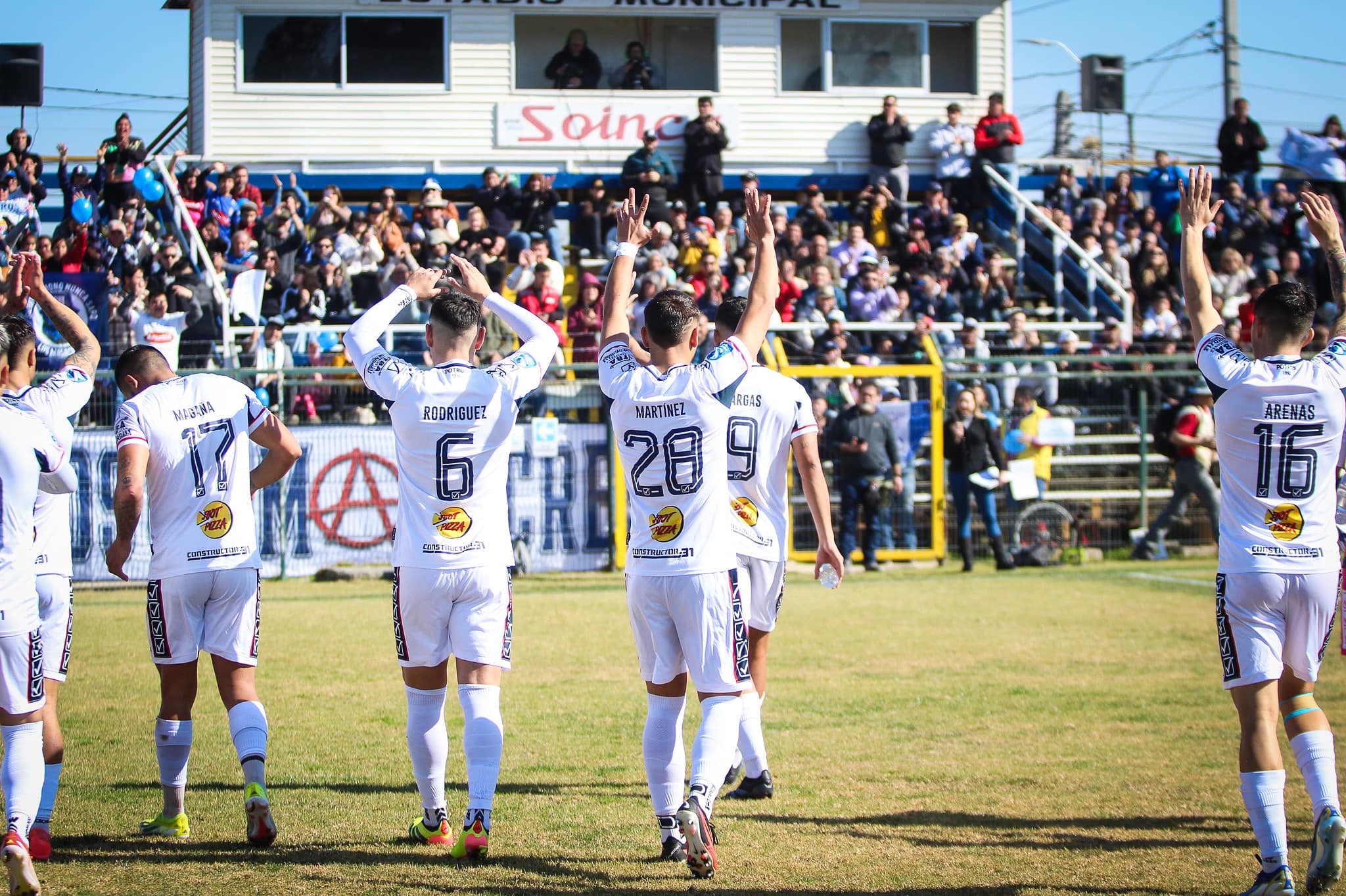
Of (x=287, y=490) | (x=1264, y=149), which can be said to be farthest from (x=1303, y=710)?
(x=1264, y=149)

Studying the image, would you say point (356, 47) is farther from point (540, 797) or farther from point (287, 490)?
point (540, 797)

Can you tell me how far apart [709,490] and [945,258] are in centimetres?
1695

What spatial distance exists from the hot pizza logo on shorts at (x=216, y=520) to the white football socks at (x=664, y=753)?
2.10 m

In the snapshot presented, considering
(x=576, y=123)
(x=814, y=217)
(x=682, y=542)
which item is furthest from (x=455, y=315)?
(x=576, y=123)

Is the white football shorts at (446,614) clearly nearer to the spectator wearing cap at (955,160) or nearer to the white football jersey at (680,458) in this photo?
the white football jersey at (680,458)

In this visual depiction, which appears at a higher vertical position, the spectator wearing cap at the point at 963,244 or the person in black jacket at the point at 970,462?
the spectator wearing cap at the point at 963,244

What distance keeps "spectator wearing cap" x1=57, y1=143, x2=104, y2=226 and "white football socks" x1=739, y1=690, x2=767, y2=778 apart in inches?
632

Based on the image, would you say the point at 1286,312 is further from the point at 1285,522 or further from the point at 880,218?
the point at 880,218

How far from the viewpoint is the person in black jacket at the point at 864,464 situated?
637 inches

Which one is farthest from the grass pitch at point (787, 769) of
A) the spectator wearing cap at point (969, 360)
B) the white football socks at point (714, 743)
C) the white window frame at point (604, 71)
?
the white window frame at point (604, 71)

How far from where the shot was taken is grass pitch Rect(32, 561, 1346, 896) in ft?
17.9

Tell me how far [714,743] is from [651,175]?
675 inches

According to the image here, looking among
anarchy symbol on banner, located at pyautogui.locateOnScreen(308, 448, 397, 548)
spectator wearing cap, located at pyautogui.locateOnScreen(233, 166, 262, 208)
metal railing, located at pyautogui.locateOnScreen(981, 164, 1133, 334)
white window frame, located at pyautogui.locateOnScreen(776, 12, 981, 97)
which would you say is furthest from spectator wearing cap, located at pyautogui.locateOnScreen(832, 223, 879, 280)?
spectator wearing cap, located at pyautogui.locateOnScreen(233, 166, 262, 208)

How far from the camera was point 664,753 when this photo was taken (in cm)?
555
